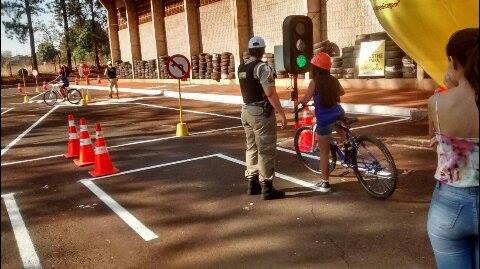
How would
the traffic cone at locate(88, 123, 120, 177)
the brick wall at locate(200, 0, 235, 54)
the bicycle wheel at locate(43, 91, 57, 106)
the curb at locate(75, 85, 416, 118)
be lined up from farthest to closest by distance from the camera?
the brick wall at locate(200, 0, 235, 54)
the bicycle wheel at locate(43, 91, 57, 106)
the curb at locate(75, 85, 416, 118)
the traffic cone at locate(88, 123, 120, 177)

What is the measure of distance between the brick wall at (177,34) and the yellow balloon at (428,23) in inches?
1000

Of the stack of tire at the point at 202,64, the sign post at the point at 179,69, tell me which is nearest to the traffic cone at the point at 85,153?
the sign post at the point at 179,69

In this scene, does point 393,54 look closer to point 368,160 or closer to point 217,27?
point 368,160

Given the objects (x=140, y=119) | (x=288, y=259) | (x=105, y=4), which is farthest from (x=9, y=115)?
(x=105, y=4)

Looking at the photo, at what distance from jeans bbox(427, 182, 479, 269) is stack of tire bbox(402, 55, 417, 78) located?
13523 millimetres

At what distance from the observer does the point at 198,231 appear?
459cm

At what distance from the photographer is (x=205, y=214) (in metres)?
5.07

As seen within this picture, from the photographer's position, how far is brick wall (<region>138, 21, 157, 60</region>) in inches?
1384

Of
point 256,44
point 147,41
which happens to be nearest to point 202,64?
point 147,41

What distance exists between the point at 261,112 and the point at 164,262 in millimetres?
2142

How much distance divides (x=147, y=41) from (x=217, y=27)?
11.6 meters

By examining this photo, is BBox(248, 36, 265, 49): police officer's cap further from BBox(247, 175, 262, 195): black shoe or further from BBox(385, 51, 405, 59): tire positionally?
BBox(385, 51, 405, 59): tire

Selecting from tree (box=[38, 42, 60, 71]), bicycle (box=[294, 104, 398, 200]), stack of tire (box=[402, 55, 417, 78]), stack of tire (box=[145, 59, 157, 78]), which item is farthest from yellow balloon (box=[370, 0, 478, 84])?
tree (box=[38, 42, 60, 71])

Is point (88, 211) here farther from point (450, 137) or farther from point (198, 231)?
point (450, 137)
